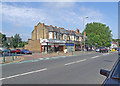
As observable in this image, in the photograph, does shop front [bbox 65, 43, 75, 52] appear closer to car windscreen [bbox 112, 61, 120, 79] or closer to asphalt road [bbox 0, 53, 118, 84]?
asphalt road [bbox 0, 53, 118, 84]

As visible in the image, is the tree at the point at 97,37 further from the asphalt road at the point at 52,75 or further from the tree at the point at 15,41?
the asphalt road at the point at 52,75

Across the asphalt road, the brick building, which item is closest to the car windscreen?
the asphalt road

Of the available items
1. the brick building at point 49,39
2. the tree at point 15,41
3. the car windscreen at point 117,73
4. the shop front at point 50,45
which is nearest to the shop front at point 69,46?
the brick building at point 49,39

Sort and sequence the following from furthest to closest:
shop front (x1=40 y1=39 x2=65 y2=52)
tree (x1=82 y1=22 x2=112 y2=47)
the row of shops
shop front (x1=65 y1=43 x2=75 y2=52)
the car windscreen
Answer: tree (x1=82 y1=22 x2=112 y2=47) < shop front (x1=65 y1=43 x2=75 y2=52) < the row of shops < shop front (x1=40 y1=39 x2=65 y2=52) < the car windscreen

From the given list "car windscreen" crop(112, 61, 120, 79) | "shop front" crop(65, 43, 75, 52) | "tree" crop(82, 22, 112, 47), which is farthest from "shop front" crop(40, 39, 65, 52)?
"car windscreen" crop(112, 61, 120, 79)

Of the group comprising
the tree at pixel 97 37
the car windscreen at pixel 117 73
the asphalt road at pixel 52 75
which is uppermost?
the tree at pixel 97 37

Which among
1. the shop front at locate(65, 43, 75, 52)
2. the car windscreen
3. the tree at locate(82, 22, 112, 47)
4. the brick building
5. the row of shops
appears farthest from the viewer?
the tree at locate(82, 22, 112, 47)

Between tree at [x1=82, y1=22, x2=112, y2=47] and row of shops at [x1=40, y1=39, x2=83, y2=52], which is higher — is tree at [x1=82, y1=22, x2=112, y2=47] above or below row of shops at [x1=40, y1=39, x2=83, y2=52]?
above

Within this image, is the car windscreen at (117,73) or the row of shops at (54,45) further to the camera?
the row of shops at (54,45)

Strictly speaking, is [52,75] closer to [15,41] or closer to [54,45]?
[54,45]

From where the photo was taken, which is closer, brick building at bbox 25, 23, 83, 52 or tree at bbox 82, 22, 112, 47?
brick building at bbox 25, 23, 83, 52

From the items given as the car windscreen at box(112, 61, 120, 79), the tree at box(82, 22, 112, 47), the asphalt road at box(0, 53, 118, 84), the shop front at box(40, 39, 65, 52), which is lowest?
the asphalt road at box(0, 53, 118, 84)

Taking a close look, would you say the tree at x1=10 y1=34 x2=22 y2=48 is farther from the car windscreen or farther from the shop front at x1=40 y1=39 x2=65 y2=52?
the car windscreen

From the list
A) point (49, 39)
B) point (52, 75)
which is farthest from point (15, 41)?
point (52, 75)
